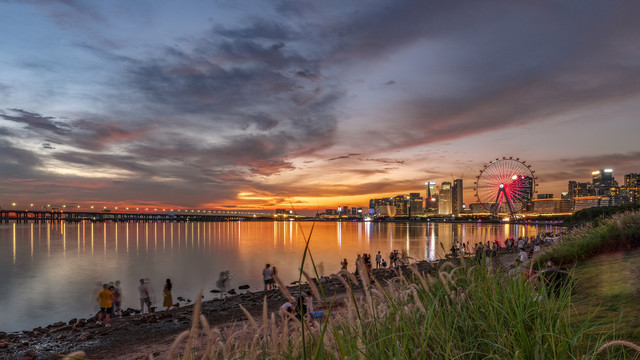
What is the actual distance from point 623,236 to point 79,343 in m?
24.9

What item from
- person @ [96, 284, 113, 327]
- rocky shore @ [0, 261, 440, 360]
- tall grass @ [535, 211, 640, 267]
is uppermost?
tall grass @ [535, 211, 640, 267]

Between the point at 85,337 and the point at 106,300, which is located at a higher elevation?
the point at 106,300

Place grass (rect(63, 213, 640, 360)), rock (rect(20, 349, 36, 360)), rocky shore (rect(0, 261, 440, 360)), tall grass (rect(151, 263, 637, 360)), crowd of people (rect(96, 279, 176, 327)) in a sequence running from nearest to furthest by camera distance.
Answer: grass (rect(63, 213, 640, 360)) < tall grass (rect(151, 263, 637, 360)) < rock (rect(20, 349, 36, 360)) < rocky shore (rect(0, 261, 440, 360)) < crowd of people (rect(96, 279, 176, 327))

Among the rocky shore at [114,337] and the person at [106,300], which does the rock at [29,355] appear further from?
the person at [106,300]

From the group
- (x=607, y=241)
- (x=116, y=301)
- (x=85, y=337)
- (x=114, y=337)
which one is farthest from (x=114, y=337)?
(x=607, y=241)

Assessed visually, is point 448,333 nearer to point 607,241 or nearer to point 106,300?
point 607,241

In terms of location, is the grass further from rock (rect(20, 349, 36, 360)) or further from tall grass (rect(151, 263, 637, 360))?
rock (rect(20, 349, 36, 360))

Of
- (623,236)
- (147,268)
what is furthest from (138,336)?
(147,268)

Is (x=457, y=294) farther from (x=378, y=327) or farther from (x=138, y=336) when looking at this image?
(x=138, y=336)

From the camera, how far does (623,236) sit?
14227 mm

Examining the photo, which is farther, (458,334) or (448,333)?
(458,334)

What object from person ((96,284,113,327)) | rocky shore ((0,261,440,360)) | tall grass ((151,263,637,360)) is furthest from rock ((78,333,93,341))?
tall grass ((151,263,637,360))

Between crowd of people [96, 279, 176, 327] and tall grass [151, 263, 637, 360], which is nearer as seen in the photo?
tall grass [151, 263, 637, 360]

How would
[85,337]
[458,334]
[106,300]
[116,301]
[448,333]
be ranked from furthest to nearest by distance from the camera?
1. [116,301]
2. [106,300]
3. [85,337]
4. [458,334]
5. [448,333]
